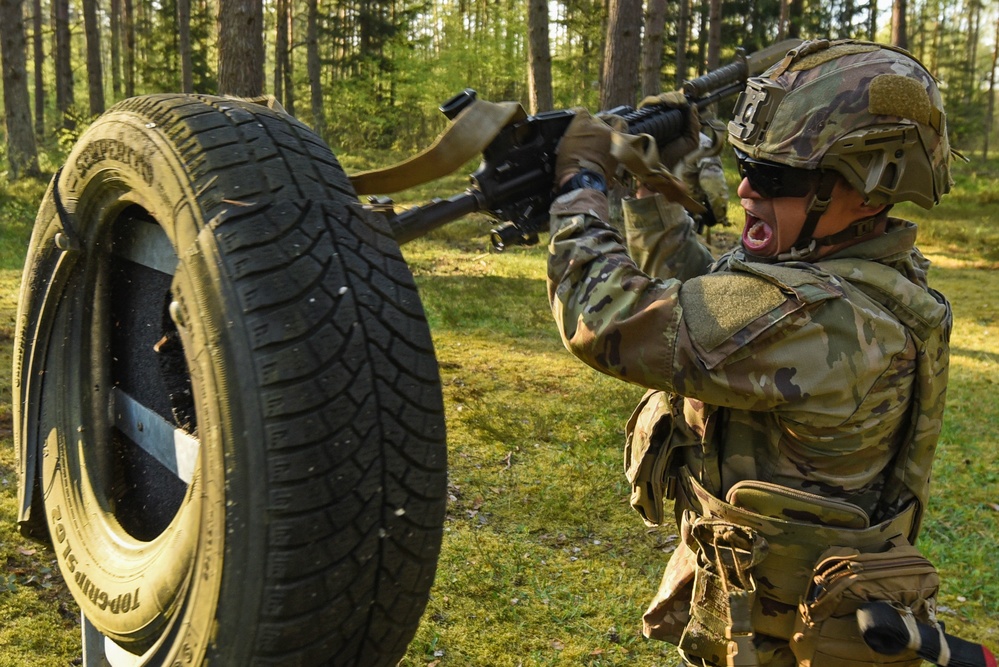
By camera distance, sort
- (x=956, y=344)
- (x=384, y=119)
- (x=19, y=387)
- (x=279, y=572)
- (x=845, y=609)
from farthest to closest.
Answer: (x=384, y=119) < (x=956, y=344) < (x=19, y=387) < (x=845, y=609) < (x=279, y=572)

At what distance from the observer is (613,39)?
33.3 feet

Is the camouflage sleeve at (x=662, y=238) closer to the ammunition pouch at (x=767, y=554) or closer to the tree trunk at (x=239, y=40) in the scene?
the ammunition pouch at (x=767, y=554)

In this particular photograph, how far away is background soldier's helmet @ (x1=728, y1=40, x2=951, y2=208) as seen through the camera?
2139mm

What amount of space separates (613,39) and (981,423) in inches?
235

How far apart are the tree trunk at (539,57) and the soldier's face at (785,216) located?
9.68 meters

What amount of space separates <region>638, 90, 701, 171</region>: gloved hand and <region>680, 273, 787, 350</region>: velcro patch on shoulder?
3.46 ft

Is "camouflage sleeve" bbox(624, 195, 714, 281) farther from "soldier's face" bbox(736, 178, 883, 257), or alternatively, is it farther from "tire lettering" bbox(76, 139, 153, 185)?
"tire lettering" bbox(76, 139, 153, 185)

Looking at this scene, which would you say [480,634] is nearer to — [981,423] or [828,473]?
[828,473]

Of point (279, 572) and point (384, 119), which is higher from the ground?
point (384, 119)

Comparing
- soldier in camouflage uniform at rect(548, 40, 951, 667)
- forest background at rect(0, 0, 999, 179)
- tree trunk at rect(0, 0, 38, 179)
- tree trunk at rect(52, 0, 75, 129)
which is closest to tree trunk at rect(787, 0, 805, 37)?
forest background at rect(0, 0, 999, 179)

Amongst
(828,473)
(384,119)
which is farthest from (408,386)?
(384,119)

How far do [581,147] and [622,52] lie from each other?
8.32 m

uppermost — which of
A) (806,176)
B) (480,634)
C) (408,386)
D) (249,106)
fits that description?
(249,106)

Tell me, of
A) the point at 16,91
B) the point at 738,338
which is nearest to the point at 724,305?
the point at 738,338
